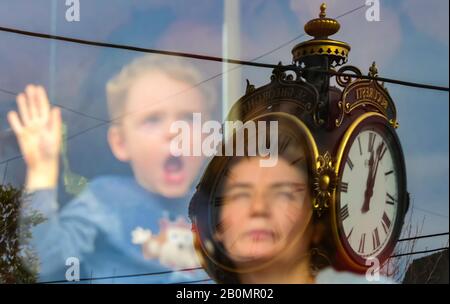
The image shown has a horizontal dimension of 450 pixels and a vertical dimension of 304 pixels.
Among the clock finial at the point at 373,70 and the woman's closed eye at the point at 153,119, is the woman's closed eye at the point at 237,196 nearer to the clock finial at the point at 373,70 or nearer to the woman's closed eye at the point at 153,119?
the woman's closed eye at the point at 153,119

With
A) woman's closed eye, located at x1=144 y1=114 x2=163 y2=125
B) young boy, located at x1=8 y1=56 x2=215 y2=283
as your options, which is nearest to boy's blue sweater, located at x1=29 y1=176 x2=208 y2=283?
young boy, located at x1=8 y1=56 x2=215 y2=283

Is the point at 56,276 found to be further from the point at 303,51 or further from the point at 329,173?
the point at 303,51

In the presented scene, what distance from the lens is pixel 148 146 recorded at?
66.9 inches

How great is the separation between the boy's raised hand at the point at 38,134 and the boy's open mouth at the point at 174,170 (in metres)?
0.26

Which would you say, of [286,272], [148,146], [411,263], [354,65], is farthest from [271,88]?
[411,263]

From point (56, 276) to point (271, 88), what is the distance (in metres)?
0.71

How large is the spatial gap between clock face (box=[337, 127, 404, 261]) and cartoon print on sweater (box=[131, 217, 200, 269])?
39cm

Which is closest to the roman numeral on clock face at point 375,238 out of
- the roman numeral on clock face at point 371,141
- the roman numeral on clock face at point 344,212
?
the roman numeral on clock face at point 344,212

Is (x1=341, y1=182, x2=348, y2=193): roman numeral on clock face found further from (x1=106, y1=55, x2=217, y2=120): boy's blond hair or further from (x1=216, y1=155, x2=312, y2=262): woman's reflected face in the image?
(x1=106, y1=55, x2=217, y2=120): boy's blond hair

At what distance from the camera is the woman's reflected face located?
1733 millimetres

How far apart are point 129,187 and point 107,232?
120 millimetres

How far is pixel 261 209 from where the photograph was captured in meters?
1.75

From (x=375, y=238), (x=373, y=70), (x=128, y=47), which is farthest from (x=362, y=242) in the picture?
(x=128, y=47)

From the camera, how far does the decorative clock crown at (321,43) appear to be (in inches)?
70.3
